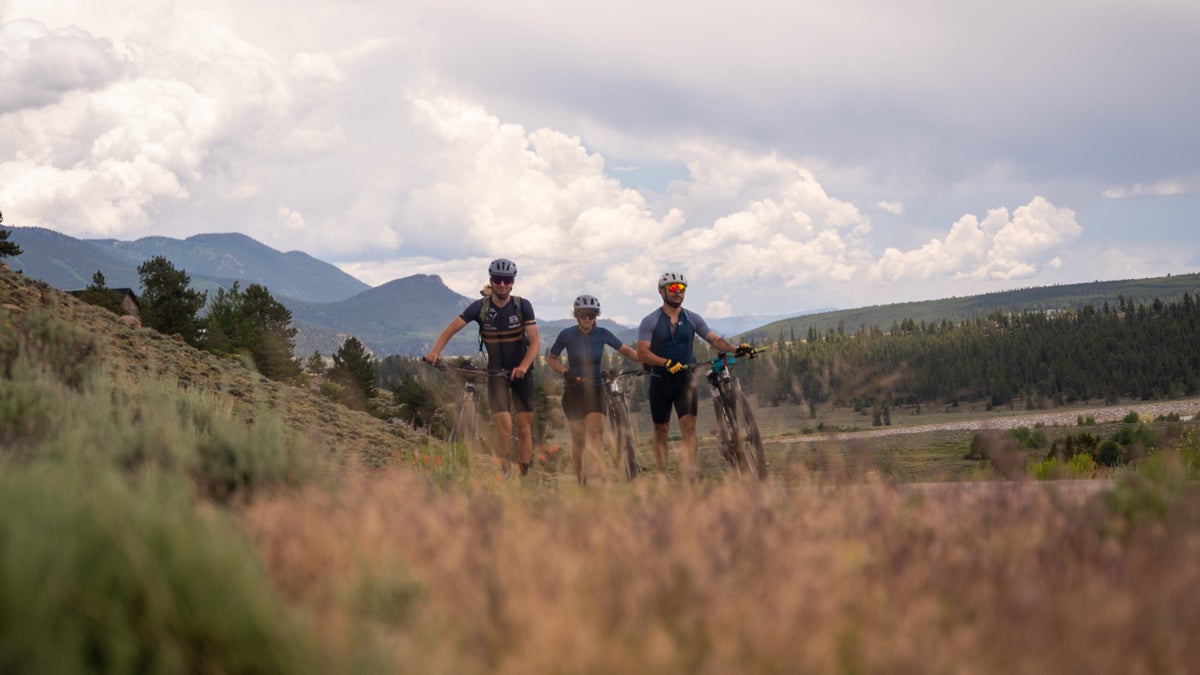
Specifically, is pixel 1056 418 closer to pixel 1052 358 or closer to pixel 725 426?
pixel 1052 358

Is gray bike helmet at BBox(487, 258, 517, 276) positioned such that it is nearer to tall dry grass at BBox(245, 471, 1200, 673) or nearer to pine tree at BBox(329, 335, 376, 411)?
tall dry grass at BBox(245, 471, 1200, 673)

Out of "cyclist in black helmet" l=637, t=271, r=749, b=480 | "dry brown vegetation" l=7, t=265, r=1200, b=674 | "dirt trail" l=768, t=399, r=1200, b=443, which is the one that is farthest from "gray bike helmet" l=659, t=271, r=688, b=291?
"dirt trail" l=768, t=399, r=1200, b=443

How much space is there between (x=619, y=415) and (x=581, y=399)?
809 mm

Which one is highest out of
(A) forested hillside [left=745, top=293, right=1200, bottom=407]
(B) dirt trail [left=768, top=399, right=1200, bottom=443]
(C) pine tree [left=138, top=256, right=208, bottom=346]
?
(C) pine tree [left=138, top=256, right=208, bottom=346]

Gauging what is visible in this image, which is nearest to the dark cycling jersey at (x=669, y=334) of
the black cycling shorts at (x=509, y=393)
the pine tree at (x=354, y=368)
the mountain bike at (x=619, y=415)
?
the mountain bike at (x=619, y=415)

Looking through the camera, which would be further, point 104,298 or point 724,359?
point 104,298

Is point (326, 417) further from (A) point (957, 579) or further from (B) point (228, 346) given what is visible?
(B) point (228, 346)

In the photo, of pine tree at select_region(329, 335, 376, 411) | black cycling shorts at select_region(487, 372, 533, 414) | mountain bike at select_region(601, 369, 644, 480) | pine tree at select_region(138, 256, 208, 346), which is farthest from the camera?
pine tree at select_region(329, 335, 376, 411)

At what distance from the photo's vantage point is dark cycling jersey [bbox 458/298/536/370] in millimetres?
11398

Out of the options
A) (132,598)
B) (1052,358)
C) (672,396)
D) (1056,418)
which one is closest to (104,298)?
(672,396)

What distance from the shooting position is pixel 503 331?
1143 centimetres

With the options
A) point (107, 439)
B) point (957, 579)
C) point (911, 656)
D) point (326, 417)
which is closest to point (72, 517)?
point (107, 439)

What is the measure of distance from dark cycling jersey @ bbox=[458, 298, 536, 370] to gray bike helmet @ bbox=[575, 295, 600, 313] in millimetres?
637

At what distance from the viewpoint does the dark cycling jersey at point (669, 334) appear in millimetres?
11109
